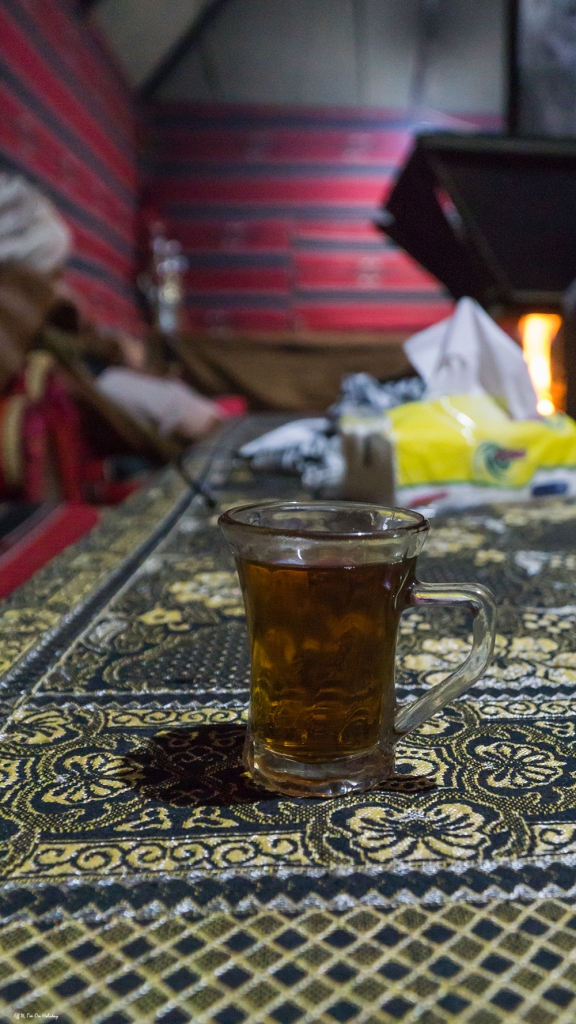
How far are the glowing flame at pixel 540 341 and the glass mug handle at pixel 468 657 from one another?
6.97ft

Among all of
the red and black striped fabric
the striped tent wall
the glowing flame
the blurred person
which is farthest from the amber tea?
the red and black striped fabric

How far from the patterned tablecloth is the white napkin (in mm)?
688

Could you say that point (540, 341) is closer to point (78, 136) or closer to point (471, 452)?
point (471, 452)

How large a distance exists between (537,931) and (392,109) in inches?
278

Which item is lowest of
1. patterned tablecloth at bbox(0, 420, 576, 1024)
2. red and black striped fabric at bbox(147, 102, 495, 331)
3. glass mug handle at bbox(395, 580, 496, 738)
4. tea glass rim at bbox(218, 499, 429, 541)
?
patterned tablecloth at bbox(0, 420, 576, 1024)

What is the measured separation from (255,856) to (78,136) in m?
4.89

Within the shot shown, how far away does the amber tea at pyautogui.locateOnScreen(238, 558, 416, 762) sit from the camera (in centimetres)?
42

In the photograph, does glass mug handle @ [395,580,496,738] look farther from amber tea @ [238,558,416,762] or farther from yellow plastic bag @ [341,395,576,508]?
yellow plastic bag @ [341,395,576,508]

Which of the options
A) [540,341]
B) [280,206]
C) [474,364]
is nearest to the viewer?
[474,364]

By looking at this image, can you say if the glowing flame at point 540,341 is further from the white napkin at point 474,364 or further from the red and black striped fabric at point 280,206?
the red and black striped fabric at point 280,206

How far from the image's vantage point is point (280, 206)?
6508 mm

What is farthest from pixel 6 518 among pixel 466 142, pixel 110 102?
pixel 110 102

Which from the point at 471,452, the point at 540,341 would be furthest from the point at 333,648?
the point at 540,341

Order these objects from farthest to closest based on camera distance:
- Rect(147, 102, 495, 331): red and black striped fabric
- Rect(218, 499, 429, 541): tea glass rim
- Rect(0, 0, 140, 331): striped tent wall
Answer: Rect(147, 102, 495, 331): red and black striped fabric < Rect(0, 0, 140, 331): striped tent wall < Rect(218, 499, 429, 541): tea glass rim
